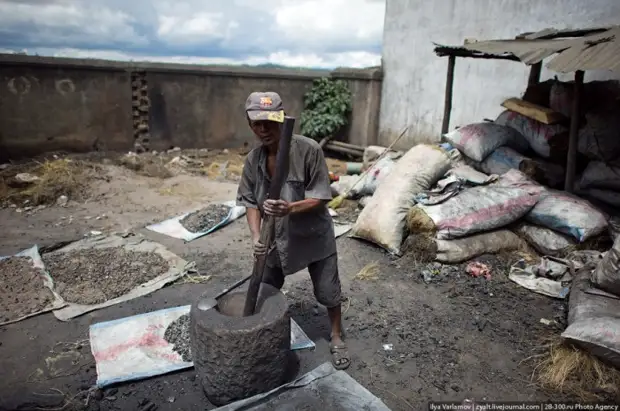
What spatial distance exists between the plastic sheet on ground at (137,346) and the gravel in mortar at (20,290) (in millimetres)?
673

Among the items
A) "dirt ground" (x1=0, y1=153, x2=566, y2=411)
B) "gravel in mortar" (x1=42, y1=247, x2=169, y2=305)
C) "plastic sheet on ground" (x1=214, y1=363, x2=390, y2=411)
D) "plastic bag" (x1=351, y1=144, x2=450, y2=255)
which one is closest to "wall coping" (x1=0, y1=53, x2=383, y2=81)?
"dirt ground" (x1=0, y1=153, x2=566, y2=411)

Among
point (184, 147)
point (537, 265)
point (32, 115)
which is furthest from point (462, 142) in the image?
point (32, 115)

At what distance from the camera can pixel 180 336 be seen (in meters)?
3.03

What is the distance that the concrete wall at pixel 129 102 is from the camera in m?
7.57

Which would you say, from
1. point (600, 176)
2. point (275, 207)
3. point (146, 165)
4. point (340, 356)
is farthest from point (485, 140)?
point (146, 165)

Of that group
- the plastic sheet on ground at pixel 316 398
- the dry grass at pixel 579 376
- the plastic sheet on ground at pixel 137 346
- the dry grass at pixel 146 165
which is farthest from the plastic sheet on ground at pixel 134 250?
the dry grass at pixel 579 376

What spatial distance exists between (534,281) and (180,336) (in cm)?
317

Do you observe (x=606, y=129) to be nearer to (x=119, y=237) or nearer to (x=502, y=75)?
(x=502, y=75)

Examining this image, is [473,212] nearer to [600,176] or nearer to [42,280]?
[600,176]

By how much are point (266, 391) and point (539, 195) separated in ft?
11.7

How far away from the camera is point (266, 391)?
2.38 m

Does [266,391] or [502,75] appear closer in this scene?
[266,391]

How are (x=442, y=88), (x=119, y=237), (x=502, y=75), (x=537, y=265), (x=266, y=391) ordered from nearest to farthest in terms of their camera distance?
(x=266, y=391)
(x=537, y=265)
(x=119, y=237)
(x=502, y=75)
(x=442, y=88)

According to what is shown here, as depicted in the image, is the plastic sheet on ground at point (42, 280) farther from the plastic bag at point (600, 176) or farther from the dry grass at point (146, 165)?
the plastic bag at point (600, 176)
